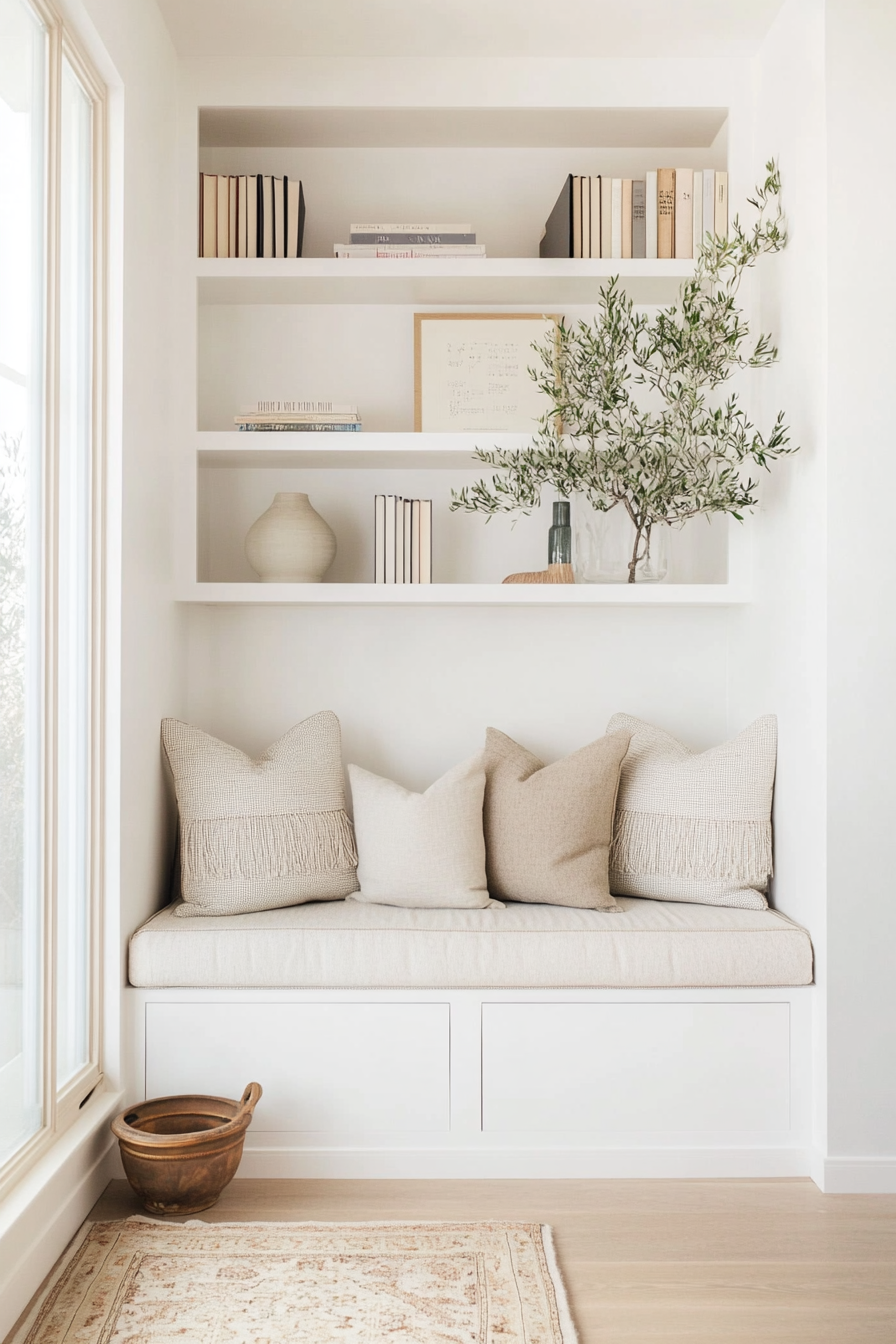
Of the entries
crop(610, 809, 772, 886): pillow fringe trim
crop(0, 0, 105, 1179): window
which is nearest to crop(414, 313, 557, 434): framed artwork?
crop(0, 0, 105, 1179): window

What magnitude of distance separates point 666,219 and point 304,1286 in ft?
8.74

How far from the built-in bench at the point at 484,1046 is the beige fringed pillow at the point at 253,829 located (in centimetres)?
19

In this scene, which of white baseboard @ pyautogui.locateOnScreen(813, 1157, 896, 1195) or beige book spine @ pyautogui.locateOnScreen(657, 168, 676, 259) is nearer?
white baseboard @ pyautogui.locateOnScreen(813, 1157, 896, 1195)

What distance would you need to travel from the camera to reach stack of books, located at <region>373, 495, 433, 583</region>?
9.22ft

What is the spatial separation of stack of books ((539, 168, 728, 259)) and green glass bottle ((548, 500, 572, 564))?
67 centimetres

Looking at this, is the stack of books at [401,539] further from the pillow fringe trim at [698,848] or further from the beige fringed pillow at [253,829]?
the pillow fringe trim at [698,848]

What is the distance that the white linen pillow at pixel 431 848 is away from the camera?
253 cm

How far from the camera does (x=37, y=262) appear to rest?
193 centimetres

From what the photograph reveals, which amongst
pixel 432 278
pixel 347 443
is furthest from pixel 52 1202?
pixel 432 278

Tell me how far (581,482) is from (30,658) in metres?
1.46

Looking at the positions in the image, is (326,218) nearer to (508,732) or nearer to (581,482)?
(581,482)

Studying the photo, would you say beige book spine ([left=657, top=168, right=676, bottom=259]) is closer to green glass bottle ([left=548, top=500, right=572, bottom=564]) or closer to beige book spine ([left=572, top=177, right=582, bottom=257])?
beige book spine ([left=572, top=177, right=582, bottom=257])

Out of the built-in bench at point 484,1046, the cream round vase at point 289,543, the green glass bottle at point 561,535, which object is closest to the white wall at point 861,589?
the built-in bench at point 484,1046

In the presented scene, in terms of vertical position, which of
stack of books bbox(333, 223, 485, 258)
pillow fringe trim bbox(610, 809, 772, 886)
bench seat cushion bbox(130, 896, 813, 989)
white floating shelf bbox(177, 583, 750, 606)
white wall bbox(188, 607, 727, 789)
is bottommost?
bench seat cushion bbox(130, 896, 813, 989)
